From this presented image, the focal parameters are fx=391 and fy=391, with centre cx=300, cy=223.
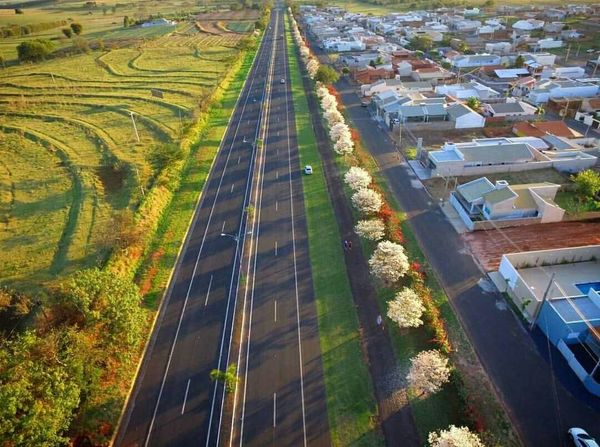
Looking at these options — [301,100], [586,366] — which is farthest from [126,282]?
[301,100]

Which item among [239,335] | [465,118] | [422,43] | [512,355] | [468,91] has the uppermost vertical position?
[422,43]

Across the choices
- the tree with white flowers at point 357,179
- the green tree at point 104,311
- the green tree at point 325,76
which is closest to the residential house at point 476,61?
the green tree at point 325,76

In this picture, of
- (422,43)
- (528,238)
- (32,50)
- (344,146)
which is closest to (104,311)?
(344,146)

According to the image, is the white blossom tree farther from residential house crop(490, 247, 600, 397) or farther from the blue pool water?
the blue pool water

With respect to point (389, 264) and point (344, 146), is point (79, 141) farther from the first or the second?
point (389, 264)

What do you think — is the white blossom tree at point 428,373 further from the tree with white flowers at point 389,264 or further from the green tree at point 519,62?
the green tree at point 519,62

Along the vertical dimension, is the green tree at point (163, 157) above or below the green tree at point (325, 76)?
below
